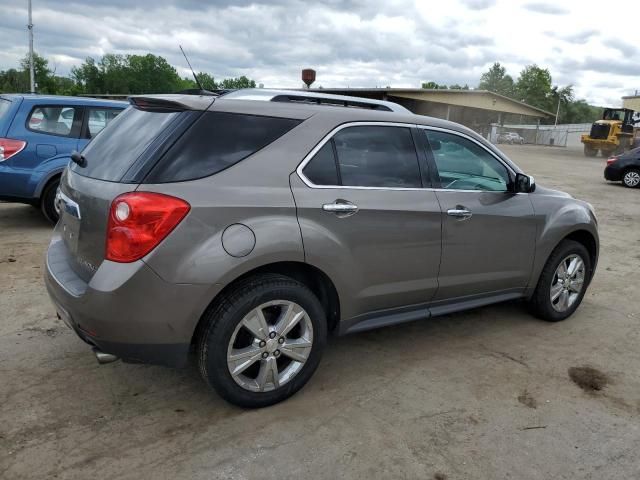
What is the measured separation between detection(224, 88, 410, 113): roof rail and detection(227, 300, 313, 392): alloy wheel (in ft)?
3.98

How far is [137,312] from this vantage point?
266cm

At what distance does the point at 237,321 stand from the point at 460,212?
1753mm

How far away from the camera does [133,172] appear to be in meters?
2.78

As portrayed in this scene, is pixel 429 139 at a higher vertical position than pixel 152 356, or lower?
higher

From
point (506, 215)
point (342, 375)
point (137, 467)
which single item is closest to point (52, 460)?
point (137, 467)

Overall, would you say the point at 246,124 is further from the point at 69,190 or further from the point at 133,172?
the point at 69,190

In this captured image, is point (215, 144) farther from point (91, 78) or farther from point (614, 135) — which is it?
point (91, 78)

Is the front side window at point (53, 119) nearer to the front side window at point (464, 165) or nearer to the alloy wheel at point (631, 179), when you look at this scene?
the front side window at point (464, 165)

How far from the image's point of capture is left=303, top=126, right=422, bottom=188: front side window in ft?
10.5

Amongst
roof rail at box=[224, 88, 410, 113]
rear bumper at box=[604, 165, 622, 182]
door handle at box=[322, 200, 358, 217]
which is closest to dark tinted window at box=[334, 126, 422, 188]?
door handle at box=[322, 200, 358, 217]

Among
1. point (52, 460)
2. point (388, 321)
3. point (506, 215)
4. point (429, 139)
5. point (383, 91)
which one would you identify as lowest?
point (52, 460)

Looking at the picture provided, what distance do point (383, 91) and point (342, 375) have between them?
2398 centimetres

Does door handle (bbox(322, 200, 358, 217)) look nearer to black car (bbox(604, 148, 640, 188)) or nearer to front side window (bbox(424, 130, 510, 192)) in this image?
front side window (bbox(424, 130, 510, 192))

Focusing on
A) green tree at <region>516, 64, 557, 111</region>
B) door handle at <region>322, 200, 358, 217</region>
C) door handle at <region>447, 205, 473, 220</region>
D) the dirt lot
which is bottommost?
the dirt lot
